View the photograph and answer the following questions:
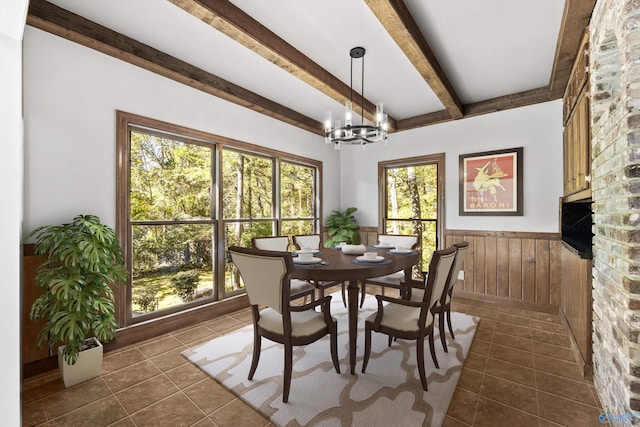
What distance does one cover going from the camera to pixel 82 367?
215 cm

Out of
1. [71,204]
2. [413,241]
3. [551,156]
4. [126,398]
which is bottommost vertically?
[126,398]

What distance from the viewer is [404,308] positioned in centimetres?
233

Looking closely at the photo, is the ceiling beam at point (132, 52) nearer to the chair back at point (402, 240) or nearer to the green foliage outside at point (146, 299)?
the green foliage outside at point (146, 299)

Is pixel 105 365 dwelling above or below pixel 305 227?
below

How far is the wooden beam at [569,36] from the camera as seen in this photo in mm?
2067

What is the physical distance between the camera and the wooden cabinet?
232cm

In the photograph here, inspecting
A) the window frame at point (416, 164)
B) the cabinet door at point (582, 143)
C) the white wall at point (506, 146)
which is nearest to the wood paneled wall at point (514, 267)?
the white wall at point (506, 146)

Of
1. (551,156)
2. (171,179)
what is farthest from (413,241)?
(171,179)

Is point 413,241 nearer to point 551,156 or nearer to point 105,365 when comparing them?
point 551,156

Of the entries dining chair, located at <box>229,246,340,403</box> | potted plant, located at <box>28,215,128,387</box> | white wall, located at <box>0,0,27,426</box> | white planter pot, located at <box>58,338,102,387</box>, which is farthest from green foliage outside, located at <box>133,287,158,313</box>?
white wall, located at <box>0,0,27,426</box>

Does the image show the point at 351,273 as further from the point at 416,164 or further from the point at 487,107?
the point at 487,107

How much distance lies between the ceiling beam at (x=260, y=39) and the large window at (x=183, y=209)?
4.19 ft

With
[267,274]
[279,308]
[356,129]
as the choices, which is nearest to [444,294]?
[279,308]

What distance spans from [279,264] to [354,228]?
3335mm
